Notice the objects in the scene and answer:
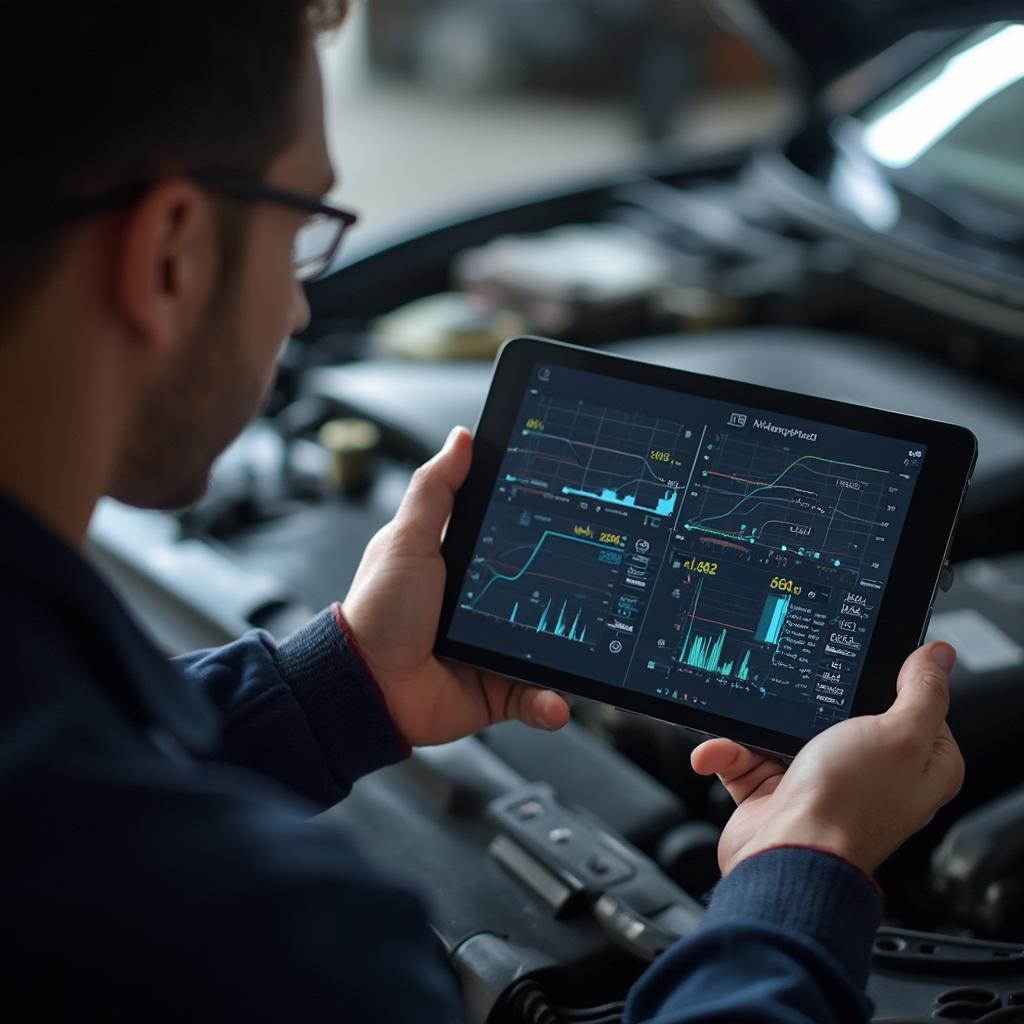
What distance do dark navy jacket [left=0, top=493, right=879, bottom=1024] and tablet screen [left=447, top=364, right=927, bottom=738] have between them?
0.76ft

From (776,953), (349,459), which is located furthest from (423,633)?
(349,459)

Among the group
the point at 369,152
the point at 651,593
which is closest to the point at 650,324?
the point at 651,593

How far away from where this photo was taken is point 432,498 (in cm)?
104

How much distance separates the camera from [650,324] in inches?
76.2

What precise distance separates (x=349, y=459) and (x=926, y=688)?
33.4 inches

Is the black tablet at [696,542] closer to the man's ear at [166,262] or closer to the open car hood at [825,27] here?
the man's ear at [166,262]

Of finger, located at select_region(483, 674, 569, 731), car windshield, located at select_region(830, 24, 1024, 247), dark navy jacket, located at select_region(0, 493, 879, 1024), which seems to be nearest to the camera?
dark navy jacket, located at select_region(0, 493, 879, 1024)

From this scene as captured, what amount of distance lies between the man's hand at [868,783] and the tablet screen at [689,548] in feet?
0.18

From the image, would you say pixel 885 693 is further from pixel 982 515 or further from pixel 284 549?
pixel 284 549

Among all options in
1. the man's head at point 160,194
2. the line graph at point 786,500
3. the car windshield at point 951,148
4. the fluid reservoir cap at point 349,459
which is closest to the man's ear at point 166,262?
the man's head at point 160,194

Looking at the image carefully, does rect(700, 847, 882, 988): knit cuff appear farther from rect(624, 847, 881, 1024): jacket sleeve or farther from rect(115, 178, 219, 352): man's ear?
rect(115, 178, 219, 352): man's ear

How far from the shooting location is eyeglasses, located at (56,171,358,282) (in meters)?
0.65

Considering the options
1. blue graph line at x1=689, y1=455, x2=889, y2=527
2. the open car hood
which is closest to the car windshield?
the open car hood

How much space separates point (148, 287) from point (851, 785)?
0.55 meters
